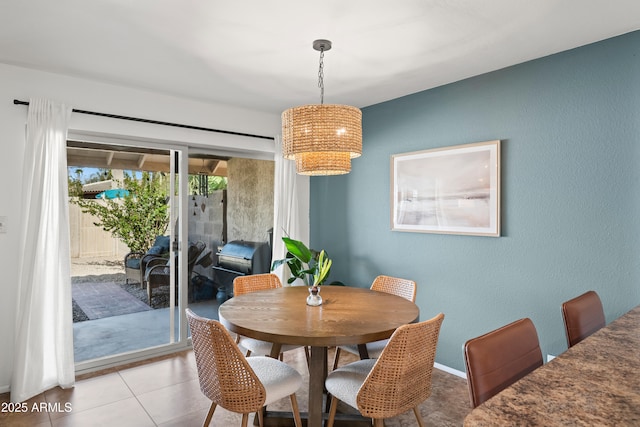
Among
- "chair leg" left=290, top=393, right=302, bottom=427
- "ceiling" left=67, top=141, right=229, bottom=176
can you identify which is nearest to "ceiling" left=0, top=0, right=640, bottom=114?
"ceiling" left=67, top=141, right=229, bottom=176

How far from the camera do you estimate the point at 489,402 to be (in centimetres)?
84

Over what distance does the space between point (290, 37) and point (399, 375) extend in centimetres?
202

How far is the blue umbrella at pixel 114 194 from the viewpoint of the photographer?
3.32 meters

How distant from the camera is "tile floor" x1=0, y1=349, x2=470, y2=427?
7.91ft

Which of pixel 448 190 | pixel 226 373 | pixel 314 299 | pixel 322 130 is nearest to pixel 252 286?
pixel 314 299

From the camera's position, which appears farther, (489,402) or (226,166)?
(226,166)

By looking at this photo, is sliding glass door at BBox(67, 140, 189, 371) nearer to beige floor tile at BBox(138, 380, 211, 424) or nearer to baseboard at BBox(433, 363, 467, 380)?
beige floor tile at BBox(138, 380, 211, 424)

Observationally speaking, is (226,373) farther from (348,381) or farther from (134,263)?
(134,263)

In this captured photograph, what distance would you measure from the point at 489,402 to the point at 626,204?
213cm

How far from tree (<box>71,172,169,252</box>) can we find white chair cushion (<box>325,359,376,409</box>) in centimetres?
237

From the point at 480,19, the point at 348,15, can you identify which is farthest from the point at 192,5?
the point at 480,19

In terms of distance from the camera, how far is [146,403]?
8.66ft

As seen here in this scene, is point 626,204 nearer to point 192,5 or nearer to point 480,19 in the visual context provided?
point 480,19

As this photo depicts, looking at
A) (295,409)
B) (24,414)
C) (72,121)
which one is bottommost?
(24,414)
